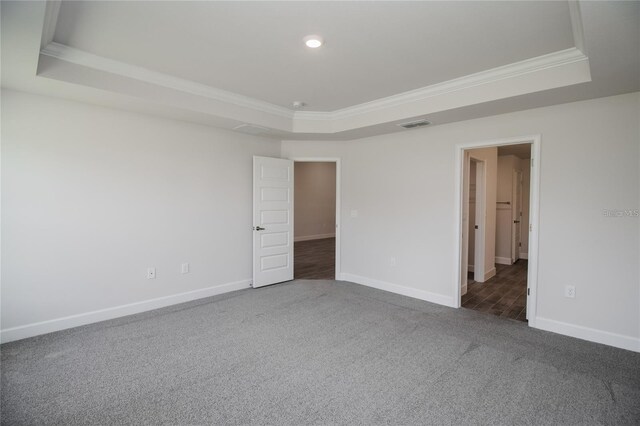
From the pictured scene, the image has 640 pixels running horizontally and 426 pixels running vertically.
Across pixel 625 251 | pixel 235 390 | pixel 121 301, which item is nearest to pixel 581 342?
pixel 625 251

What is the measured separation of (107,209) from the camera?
11.9 ft

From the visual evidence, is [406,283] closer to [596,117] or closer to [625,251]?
[625,251]

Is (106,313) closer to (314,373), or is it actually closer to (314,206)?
(314,373)

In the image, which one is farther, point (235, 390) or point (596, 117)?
point (596, 117)

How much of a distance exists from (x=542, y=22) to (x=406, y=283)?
342 centimetres

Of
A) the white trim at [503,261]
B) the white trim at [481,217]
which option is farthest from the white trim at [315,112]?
the white trim at [503,261]

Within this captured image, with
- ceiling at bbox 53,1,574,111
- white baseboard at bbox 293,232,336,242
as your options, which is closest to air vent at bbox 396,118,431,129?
ceiling at bbox 53,1,574,111

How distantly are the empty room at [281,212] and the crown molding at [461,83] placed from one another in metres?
0.02

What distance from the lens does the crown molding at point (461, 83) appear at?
111 inches

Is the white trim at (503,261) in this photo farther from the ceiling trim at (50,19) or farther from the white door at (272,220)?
the ceiling trim at (50,19)

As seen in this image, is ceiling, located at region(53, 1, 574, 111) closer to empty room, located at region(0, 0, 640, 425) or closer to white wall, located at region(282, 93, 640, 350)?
empty room, located at region(0, 0, 640, 425)

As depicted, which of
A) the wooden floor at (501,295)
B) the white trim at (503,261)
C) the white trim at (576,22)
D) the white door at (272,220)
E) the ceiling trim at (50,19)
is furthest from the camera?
the white trim at (503,261)

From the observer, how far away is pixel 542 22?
7.64 ft

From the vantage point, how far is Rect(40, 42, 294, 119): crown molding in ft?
9.16
